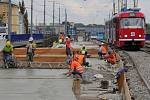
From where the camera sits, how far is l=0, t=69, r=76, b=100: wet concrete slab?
48.4 feet

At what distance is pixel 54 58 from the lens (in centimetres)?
2981

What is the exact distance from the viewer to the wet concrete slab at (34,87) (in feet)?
48.4

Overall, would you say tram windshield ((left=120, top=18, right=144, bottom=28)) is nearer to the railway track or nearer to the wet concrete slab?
the railway track

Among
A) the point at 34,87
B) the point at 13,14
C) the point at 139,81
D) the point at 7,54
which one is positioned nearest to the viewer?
the point at 34,87

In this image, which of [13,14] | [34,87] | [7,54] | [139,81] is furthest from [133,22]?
[13,14]

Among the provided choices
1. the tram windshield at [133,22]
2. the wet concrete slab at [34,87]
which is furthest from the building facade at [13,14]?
the wet concrete slab at [34,87]

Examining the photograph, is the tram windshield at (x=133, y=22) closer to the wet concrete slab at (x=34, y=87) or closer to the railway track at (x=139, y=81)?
the railway track at (x=139, y=81)

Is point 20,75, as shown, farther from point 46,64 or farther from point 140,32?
point 140,32

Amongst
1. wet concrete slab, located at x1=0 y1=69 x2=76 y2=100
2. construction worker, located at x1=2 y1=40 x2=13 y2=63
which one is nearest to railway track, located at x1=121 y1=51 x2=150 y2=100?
wet concrete slab, located at x1=0 y1=69 x2=76 y2=100

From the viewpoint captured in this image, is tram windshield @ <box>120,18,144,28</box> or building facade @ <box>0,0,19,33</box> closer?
tram windshield @ <box>120,18,144,28</box>

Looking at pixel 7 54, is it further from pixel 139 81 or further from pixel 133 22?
pixel 133 22

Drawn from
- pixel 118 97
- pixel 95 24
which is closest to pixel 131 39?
pixel 118 97

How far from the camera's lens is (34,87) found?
17.3 metres

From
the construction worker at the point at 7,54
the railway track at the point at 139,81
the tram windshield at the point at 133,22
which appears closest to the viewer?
the railway track at the point at 139,81
